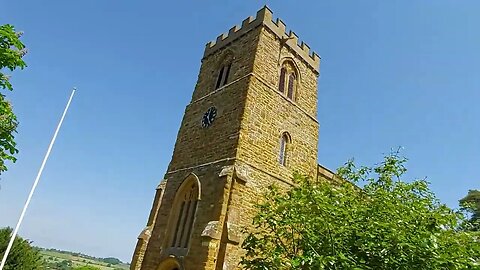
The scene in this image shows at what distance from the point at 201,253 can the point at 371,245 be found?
21.5 ft

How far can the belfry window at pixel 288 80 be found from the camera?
58.2 ft

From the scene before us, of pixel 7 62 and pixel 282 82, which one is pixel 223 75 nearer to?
pixel 282 82

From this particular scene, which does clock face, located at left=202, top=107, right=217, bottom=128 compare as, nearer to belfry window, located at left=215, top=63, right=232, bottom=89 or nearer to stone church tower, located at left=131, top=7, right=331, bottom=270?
stone church tower, located at left=131, top=7, right=331, bottom=270

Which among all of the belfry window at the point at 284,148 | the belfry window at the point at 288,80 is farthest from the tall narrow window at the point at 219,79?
the belfry window at the point at 284,148

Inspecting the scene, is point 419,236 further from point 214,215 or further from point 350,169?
point 214,215

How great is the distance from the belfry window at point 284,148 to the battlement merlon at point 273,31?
225 inches

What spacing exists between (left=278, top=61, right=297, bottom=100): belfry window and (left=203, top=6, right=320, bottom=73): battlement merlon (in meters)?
1.19

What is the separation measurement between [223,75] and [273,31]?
12.1 feet

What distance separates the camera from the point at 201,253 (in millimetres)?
11508

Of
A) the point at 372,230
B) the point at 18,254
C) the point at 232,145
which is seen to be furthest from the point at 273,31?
the point at 18,254

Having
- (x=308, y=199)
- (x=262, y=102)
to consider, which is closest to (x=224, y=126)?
(x=262, y=102)

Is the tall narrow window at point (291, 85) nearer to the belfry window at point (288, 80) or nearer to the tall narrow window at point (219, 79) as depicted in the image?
the belfry window at point (288, 80)

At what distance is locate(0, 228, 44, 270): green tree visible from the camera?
23172mm

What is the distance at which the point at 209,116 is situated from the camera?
16.4 m
